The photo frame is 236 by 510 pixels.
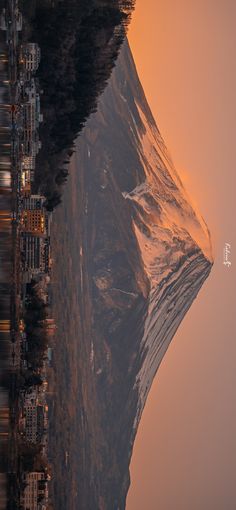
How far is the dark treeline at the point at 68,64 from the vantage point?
34031mm

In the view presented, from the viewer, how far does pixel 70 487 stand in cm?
4447

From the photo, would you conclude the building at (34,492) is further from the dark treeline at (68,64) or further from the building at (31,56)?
the building at (31,56)

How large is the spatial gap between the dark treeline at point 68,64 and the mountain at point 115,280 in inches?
173

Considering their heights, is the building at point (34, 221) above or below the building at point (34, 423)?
above

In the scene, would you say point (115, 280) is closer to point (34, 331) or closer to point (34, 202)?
point (34, 331)

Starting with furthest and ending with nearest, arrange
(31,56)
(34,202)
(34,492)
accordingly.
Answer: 1. (34,202)
2. (34,492)
3. (31,56)

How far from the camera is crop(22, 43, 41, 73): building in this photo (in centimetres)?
2984

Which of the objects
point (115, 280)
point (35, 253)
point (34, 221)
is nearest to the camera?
point (34, 221)

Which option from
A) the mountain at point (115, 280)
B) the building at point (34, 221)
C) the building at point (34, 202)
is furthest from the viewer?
the mountain at point (115, 280)

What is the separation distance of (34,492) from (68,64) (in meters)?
17.2

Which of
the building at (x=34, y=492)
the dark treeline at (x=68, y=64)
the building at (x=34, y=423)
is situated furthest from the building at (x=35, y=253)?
the building at (x=34, y=492)

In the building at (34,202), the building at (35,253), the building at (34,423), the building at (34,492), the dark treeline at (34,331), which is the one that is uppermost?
the building at (34,202)

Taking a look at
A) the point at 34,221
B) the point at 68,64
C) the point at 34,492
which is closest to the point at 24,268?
the point at 34,221

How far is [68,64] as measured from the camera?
36156 mm
